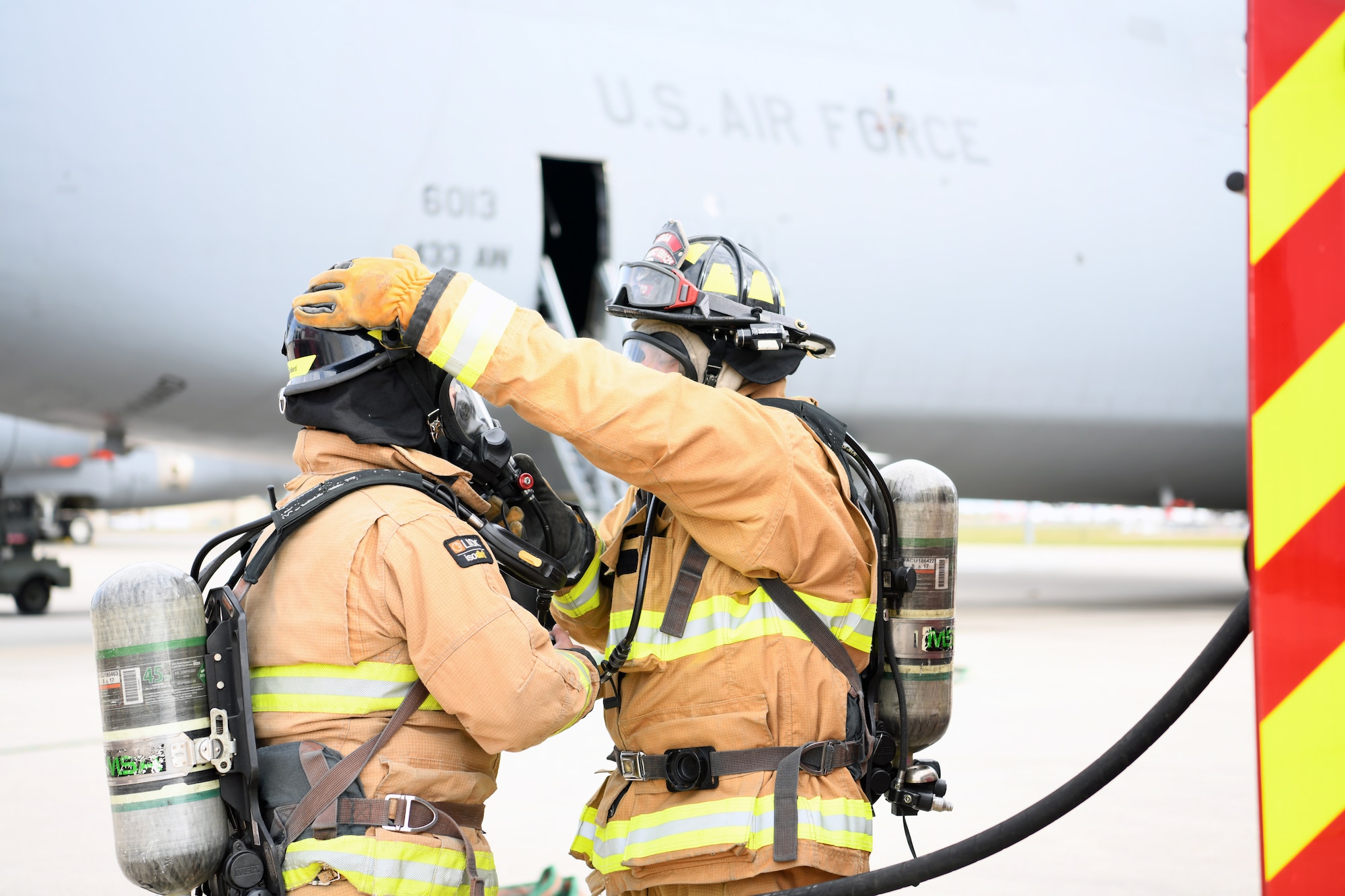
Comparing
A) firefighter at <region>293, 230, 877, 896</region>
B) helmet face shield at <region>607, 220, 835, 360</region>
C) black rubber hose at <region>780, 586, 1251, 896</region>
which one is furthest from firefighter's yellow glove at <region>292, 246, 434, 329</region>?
black rubber hose at <region>780, 586, 1251, 896</region>

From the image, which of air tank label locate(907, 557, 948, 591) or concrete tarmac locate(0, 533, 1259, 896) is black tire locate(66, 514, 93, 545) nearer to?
concrete tarmac locate(0, 533, 1259, 896)

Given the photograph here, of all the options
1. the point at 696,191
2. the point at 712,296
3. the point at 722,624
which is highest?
the point at 696,191

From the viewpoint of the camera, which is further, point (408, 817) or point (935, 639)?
point (935, 639)

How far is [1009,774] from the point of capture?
18.8ft

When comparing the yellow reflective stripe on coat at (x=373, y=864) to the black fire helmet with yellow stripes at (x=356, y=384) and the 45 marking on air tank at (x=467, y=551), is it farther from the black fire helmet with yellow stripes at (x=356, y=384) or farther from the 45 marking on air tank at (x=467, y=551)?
the black fire helmet with yellow stripes at (x=356, y=384)

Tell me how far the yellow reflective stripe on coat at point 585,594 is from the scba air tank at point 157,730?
2.69ft

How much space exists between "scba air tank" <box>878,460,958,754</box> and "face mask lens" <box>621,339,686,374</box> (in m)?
0.63

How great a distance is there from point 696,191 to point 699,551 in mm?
7203

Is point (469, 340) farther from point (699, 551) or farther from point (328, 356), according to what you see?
point (699, 551)

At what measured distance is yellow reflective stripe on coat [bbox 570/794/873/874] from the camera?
231 cm

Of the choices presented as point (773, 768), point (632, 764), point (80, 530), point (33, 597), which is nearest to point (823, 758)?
point (773, 768)

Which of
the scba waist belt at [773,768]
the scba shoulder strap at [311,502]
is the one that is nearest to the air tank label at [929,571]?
the scba waist belt at [773,768]

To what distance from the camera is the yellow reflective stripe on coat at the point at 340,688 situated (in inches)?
88.2

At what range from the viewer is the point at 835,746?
2.44 meters
